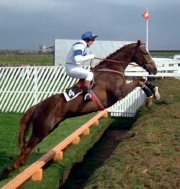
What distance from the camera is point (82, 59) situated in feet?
22.2

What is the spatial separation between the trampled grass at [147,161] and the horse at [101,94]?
28.6 inches

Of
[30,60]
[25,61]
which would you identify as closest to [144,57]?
[25,61]

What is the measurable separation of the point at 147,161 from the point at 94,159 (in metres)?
3.66

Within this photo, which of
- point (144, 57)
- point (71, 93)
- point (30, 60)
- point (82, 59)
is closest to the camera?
point (82, 59)

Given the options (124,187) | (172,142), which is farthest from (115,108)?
(124,187)

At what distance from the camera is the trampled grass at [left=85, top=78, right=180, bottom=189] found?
16.0 feet

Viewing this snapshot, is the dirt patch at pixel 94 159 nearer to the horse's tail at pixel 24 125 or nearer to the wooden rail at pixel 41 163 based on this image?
the wooden rail at pixel 41 163

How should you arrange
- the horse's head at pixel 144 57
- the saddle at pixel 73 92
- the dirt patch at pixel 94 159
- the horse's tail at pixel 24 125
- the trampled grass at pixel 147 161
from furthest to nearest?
the dirt patch at pixel 94 159, the horse's tail at pixel 24 125, the horse's head at pixel 144 57, the saddle at pixel 73 92, the trampled grass at pixel 147 161

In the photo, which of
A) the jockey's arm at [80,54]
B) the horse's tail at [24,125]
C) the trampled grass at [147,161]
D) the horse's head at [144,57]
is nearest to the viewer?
the trampled grass at [147,161]

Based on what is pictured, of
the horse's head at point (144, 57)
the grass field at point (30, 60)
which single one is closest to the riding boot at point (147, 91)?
the horse's head at point (144, 57)

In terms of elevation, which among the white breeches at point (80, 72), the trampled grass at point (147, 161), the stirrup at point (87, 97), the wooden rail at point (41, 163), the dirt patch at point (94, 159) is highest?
the white breeches at point (80, 72)

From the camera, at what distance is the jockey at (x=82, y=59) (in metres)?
6.79

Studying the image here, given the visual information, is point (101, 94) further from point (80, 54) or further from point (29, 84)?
point (29, 84)

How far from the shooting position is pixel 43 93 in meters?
15.7
